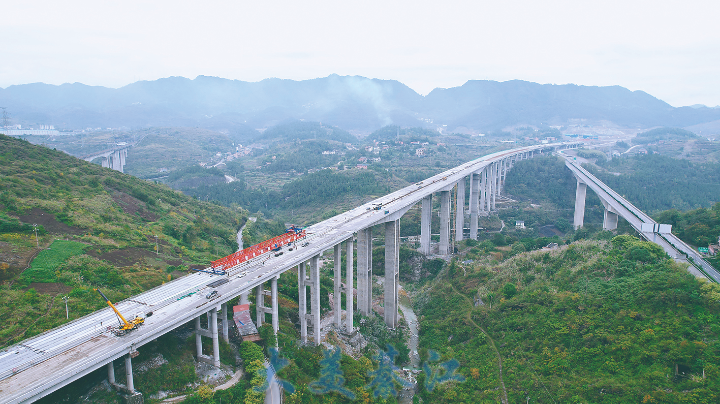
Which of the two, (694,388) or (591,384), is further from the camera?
(591,384)

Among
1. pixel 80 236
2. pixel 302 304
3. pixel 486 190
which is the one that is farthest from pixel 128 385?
pixel 486 190

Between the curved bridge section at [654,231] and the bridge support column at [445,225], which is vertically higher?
the curved bridge section at [654,231]

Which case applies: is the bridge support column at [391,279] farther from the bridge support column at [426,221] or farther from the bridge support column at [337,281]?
the bridge support column at [426,221]

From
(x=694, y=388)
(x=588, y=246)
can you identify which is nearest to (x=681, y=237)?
(x=588, y=246)

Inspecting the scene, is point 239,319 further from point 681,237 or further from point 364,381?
point 681,237

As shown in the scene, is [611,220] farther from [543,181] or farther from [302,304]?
[302,304]

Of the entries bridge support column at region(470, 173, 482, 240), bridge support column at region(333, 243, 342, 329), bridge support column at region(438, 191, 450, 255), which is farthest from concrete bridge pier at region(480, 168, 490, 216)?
bridge support column at region(333, 243, 342, 329)

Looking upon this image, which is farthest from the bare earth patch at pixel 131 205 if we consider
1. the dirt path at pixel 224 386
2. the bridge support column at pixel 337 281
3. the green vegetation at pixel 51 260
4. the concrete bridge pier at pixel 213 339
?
the dirt path at pixel 224 386
